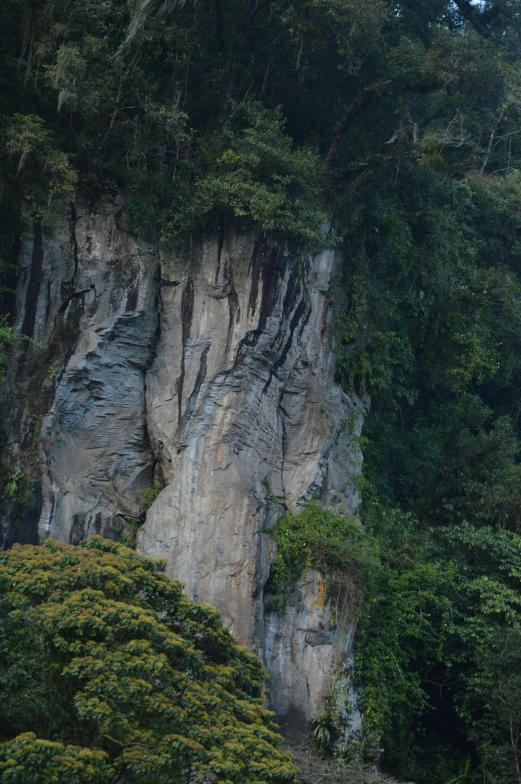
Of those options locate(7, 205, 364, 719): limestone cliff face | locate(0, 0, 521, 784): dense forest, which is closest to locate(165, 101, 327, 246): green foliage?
locate(0, 0, 521, 784): dense forest

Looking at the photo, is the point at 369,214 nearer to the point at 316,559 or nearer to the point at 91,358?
the point at 91,358

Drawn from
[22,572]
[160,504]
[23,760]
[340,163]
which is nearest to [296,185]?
[340,163]

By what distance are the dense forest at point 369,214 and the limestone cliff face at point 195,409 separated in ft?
1.66

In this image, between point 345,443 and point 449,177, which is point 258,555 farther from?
point 449,177

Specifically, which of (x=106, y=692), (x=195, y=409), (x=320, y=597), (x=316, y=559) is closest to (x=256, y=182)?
(x=195, y=409)

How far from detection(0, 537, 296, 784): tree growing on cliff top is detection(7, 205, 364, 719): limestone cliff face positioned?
12.7ft

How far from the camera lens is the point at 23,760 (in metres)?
7.47

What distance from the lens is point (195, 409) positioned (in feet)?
48.0

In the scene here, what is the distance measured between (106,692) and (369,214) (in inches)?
492

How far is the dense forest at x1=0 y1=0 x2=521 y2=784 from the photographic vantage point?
14.7 m

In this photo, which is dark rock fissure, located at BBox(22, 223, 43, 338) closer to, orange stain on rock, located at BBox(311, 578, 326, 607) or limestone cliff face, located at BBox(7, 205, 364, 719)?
limestone cliff face, located at BBox(7, 205, 364, 719)

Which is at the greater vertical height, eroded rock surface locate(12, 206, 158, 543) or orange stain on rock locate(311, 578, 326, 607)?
eroded rock surface locate(12, 206, 158, 543)

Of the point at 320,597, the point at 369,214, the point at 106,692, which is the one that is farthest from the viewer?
the point at 369,214

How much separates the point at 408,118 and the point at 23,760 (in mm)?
14016
